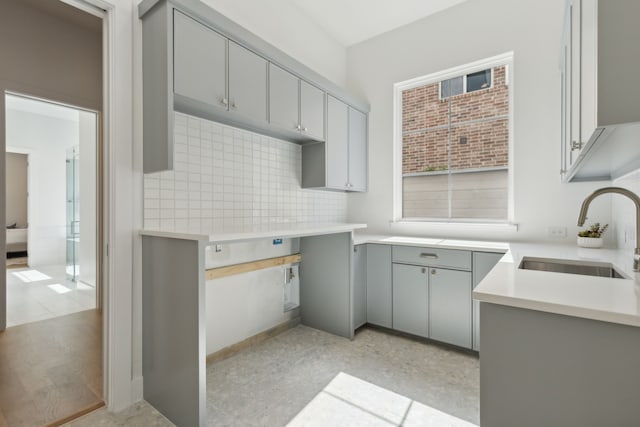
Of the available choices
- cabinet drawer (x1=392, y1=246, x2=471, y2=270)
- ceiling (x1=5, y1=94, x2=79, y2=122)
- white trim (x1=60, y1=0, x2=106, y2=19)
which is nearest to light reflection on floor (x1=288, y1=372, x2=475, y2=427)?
cabinet drawer (x1=392, y1=246, x2=471, y2=270)

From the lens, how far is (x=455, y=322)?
2570 millimetres

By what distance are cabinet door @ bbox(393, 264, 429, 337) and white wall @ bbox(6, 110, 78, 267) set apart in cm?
654

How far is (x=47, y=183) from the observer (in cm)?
602

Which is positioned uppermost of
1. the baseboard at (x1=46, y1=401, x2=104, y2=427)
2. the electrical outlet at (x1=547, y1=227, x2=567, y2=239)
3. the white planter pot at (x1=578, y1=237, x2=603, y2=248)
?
the electrical outlet at (x1=547, y1=227, x2=567, y2=239)

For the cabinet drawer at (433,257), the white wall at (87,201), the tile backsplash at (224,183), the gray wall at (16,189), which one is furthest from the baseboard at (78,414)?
the gray wall at (16,189)

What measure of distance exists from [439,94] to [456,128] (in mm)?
474

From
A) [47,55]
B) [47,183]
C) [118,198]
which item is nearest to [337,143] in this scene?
[118,198]

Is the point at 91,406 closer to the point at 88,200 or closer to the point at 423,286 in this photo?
the point at 423,286

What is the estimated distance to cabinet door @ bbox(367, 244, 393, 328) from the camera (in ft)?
9.63

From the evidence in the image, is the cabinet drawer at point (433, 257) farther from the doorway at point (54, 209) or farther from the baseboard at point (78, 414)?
the doorway at point (54, 209)

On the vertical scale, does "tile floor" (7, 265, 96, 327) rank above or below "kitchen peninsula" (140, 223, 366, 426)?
below

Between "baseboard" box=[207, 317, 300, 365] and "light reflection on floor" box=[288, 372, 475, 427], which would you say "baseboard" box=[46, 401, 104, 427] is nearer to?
"baseboard" box=[207, 317, 300, 365]

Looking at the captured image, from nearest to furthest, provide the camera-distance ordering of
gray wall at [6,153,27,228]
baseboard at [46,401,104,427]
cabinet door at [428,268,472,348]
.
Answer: baseboard at [46,401,104,427] → cabinet door at [428,268,472,348] → gray wall at [6,153,27,228]

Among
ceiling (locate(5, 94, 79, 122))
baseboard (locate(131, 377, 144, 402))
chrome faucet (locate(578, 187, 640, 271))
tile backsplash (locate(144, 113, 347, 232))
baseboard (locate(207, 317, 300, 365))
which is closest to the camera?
chrome faucet (locate(578, 187, 640, 271))
